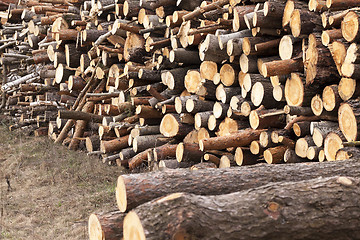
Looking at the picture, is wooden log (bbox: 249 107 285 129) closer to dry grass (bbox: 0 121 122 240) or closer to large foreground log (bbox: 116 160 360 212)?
large foreground log (bbox: 116 160 360 212)

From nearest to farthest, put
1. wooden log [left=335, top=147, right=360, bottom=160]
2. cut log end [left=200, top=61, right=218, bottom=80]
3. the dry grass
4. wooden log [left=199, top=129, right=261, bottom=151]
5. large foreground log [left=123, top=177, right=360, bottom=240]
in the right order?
large foreground log [left=123, top=177, right=360, bottom=240]
wooden log [left=335, top=147, right=360, bottom=160]
the dry grass
wooden log [left=199, top=129, right=261, bottom=151]
cut log end [left=200, top=61, right=218, bottom=80]

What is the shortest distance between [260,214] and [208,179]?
1.95 ft

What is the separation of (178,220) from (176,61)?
13.9 ft

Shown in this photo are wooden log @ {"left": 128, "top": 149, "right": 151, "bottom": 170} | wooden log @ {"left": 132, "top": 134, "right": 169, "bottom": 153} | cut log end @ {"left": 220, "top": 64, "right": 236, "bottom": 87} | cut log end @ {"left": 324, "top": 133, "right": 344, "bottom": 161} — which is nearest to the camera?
cut log end @ {"left": 324, "top": 133, "right": 344, "bottom": 161}

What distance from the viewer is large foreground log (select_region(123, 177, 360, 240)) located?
2242 mm

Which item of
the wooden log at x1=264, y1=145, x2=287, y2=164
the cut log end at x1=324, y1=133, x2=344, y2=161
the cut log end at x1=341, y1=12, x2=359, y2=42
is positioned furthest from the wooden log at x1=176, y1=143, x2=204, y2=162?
the cut log end at x1=341, y1=12, x2=359, y2=42

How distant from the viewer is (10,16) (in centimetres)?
1187

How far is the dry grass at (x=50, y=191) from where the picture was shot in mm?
4840

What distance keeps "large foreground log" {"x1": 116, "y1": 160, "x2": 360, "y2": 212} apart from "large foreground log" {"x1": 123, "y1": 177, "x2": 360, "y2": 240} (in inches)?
13.5

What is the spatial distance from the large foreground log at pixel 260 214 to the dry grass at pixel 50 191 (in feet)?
7.39

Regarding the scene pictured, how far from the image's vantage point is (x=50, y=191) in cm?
611

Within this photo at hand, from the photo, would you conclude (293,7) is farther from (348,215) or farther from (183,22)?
(348,215)

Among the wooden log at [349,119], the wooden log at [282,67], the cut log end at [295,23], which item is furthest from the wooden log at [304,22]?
the wooden log at [349,119]

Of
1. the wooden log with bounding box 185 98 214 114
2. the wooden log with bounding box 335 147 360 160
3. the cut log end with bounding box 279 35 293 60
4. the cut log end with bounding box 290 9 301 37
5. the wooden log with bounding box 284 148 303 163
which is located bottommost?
the wooden log with bounding box 284 148 303 163
